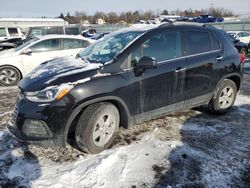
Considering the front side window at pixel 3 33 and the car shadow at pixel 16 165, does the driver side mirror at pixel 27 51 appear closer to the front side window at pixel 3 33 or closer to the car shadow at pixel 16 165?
the car shadow at pixel 16 165

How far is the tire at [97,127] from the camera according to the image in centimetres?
338

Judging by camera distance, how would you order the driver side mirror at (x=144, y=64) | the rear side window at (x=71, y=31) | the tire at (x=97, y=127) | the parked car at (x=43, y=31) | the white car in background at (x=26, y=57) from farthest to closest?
the rear side window at (x=71, y=31) → the parked car at (x=43, y=31) → the white car in background at (x=26, y=57) → the driver side mirror at (x=144, y=64) → the tire at (x=97, y=127)

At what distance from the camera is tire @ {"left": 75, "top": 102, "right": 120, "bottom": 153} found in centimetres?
338

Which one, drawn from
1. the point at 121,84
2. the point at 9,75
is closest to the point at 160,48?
the point at 121,84

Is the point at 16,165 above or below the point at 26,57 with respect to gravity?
below

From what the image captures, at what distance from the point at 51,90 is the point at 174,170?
6.21 feet

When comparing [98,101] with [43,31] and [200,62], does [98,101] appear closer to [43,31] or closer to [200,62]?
[200,62]

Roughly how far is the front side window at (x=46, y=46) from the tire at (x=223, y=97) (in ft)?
18.1

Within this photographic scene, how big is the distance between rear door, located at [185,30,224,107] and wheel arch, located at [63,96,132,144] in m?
1.26

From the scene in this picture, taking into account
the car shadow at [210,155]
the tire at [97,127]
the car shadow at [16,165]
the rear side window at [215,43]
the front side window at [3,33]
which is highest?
the rear side window at [215,43]

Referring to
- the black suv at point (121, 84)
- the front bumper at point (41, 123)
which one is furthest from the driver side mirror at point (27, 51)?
the front bumper at point (41, 123)

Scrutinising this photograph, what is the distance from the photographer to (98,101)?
3445mm

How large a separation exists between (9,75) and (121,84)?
5.44 metres

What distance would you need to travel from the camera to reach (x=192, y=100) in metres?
4.54
